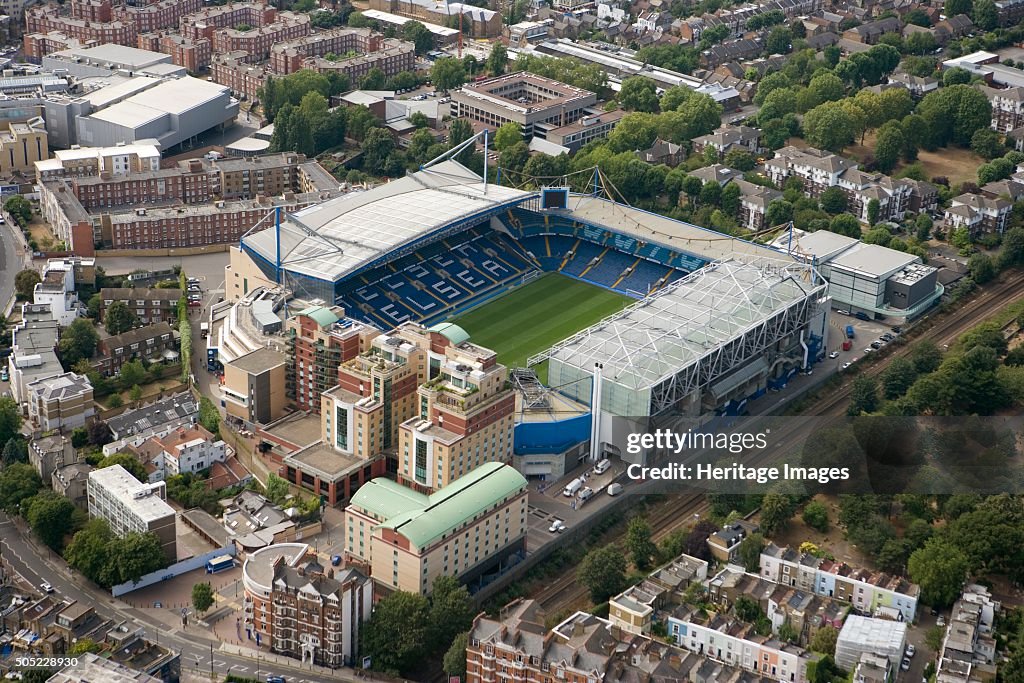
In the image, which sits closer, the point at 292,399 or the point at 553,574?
the point at 553,574

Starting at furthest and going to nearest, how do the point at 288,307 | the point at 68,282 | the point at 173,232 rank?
the point at 173,232 < the point at 68,282 < the point at 288,307

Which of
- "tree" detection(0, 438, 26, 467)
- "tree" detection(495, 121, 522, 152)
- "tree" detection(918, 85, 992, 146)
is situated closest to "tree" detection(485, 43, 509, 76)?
"tree" detection(495, 121, 522, 152)

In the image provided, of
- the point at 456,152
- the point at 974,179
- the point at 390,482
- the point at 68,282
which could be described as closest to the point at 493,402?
the point at 390,482

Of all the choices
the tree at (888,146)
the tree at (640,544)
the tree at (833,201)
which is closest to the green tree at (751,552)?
the tree at (640,544)

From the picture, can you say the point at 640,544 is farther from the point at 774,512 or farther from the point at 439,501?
the point at 439,501

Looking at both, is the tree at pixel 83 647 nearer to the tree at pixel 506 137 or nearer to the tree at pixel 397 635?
the tree at pixel 397 635

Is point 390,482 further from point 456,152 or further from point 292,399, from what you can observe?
point 456,152
